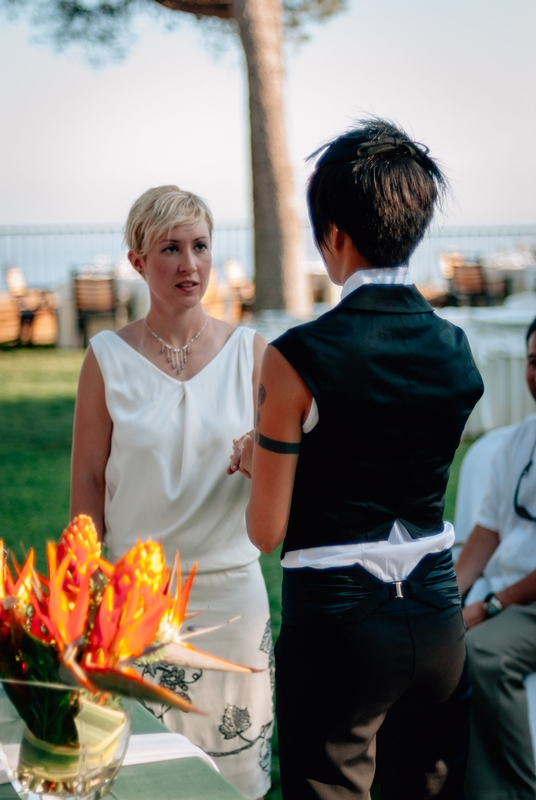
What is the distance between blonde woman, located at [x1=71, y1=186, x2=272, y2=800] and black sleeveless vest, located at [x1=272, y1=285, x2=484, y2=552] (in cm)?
64

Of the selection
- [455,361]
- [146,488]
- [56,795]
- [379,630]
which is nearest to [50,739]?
[56,795]

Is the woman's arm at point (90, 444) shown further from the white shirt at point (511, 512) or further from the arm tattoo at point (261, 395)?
the white shirt at point (511, 512)

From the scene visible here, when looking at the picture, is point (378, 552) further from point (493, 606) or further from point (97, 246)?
point (97, 246)

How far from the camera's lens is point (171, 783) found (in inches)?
51.3

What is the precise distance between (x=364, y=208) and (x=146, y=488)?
3.24ft

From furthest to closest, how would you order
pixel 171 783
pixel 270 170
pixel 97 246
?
pixel 97 246
pixel 270 170
pixel 171 783

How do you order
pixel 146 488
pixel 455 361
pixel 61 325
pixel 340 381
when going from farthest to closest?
pixel 61 325 < pixel 146 488 < pixel 455 361 < pixel 340 381

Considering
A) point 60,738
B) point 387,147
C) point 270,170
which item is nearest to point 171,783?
point 60,738

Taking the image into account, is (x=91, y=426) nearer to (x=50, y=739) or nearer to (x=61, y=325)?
(x=50, y=739)

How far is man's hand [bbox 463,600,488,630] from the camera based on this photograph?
8.50 feet

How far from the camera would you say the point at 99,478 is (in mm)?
2125

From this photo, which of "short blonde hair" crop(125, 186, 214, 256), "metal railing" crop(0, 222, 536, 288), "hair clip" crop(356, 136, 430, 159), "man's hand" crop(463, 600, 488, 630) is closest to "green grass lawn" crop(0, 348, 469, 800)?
"man's hand" crop(463, 600, 488, 630)

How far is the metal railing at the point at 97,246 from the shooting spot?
1753 centimetres

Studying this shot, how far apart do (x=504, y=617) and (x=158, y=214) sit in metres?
1.55
